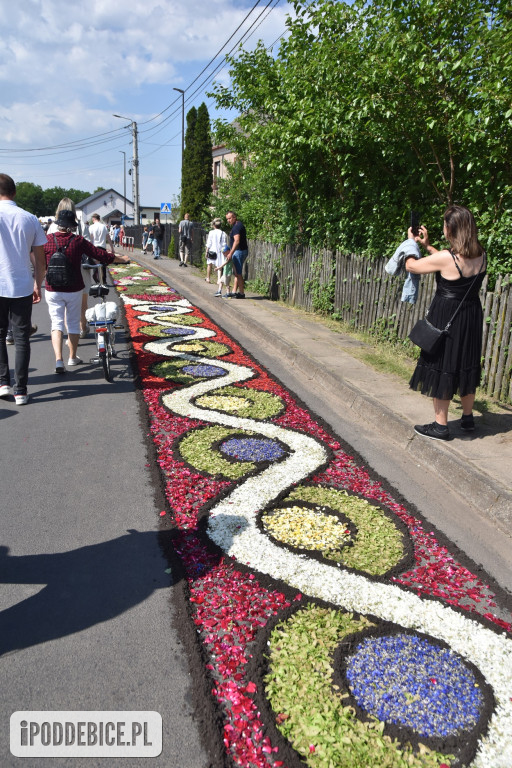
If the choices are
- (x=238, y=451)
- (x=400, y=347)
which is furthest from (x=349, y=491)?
(x=400, y=347)

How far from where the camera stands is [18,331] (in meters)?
6.10

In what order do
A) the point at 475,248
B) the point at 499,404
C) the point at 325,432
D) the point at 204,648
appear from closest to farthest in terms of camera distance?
the point at 204,648
the point at 475,248
the point at 325,432
the point at 499,404

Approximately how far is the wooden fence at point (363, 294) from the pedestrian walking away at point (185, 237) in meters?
6.94

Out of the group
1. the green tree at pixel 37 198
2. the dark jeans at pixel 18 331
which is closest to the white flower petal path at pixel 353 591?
the dark jeans at pixel 18 331

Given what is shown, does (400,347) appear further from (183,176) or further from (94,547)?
(183,176)

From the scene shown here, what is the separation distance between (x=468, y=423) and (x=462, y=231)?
Answer: 5.60ft

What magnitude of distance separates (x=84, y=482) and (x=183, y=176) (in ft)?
127

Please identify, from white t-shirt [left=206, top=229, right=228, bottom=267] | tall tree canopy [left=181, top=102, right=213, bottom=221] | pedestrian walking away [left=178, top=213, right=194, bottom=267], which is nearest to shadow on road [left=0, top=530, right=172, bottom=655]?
white t-shirt [left=206, top=229, right=228, bottom=267]

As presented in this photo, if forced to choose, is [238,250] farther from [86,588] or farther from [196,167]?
[196,167]

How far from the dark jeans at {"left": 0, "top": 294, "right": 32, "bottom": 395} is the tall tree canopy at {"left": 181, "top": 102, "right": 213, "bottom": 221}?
34.9 m

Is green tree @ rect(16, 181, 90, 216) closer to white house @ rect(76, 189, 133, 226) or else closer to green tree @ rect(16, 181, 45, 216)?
green tree @ rect(16, 181, 45, 216)

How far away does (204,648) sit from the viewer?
2.61 metres

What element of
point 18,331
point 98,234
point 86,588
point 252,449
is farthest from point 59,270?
point 98,234

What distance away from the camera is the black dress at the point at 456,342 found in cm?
469
